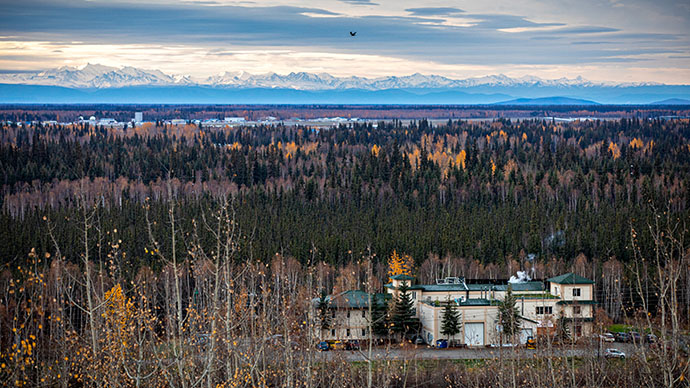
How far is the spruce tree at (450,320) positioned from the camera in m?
45.5

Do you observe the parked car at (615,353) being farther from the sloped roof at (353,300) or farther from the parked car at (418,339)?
the sloped roof at (353,300)

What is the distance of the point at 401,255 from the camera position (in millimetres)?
67812

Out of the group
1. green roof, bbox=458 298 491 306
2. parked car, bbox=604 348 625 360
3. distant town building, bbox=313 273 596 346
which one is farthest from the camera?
green roof, bbox=458 298 491 306

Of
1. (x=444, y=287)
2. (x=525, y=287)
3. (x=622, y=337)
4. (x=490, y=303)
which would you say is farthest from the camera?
(x=444, y=287)

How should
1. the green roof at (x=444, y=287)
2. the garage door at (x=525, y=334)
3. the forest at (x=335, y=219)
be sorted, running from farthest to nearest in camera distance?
the green roof at (x=444, y=287), the garage door at (x=525, y=334), the forest at (x=335, y=219)

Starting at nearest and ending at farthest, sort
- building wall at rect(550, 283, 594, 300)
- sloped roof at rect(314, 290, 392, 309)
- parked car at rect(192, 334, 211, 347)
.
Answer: parked car at rect(192, 334, 211, 347)
sloped roof at rect(314, 290, 392, 309)
building wall at rect(550, 283, 594, 300)

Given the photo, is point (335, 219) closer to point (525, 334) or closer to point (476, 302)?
point (476, 302)

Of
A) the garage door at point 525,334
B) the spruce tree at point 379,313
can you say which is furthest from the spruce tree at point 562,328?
the spruce tree at point 379,313

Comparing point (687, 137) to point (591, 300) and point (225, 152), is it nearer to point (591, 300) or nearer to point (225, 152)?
point (225, 152)

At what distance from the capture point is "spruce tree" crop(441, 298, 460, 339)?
149 feet

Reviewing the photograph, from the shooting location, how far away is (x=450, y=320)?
150 ft

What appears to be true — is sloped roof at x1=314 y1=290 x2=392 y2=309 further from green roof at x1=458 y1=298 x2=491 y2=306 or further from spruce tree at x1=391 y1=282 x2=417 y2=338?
green roof at x1=458 y1=298 x2=491 y2=306

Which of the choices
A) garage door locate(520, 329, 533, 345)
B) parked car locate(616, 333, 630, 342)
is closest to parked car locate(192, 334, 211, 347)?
garage door locate(520, 329, 533, 345)

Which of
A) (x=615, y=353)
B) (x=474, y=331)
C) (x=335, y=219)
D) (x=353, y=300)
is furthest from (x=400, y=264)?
(x=615, y=353)
